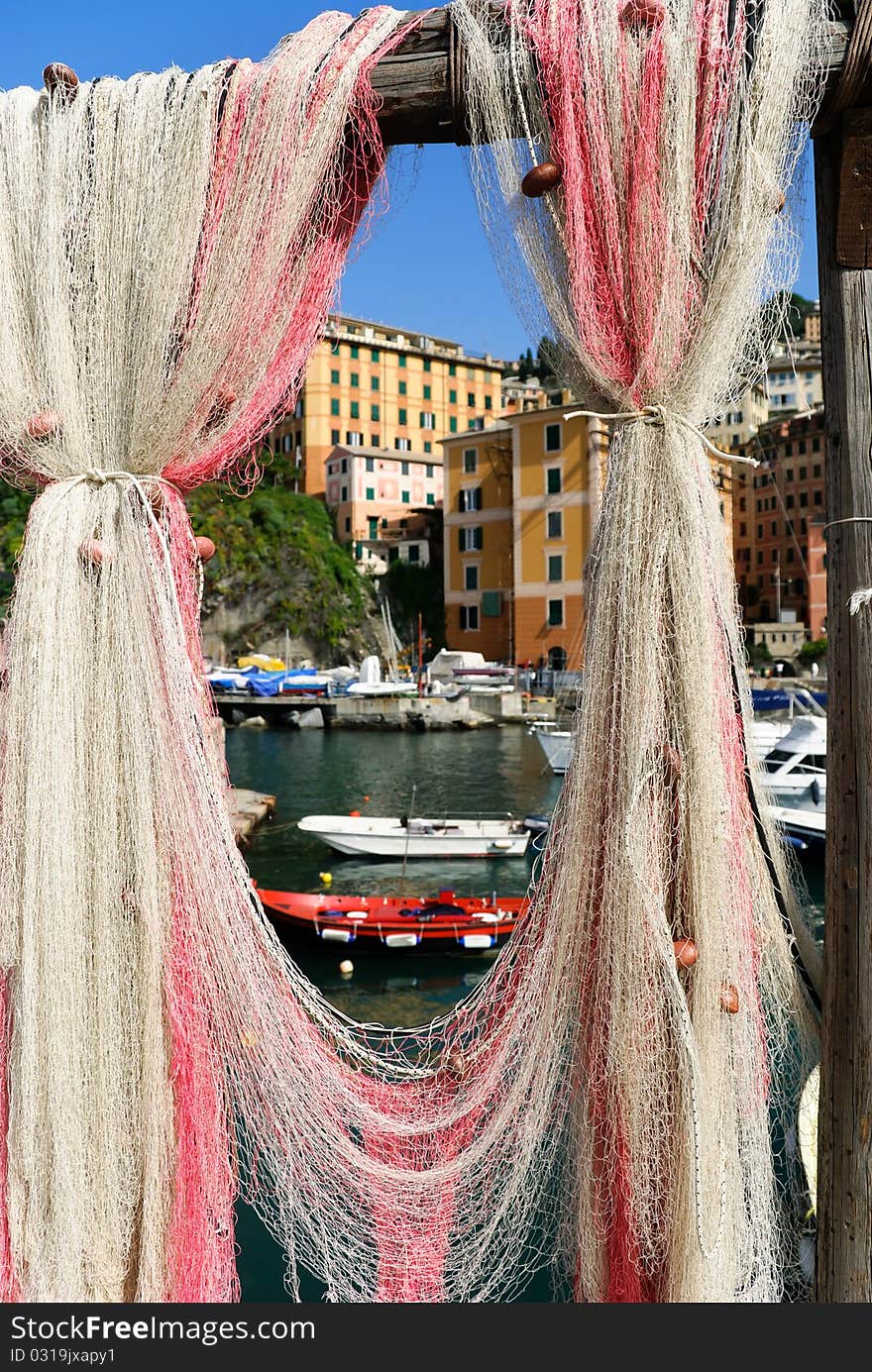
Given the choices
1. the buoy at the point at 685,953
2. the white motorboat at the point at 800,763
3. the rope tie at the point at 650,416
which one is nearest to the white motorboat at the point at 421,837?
the white motorboat at the point at 800,763

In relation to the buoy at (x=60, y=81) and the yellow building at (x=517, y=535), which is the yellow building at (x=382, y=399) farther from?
the buoy at (x=60, y=81)

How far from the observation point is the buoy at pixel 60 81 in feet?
7.79

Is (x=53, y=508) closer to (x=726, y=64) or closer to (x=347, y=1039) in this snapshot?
(x=347, y=1039)

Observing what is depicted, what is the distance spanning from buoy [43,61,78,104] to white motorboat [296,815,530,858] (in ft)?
51.7

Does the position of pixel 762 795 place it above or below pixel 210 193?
below

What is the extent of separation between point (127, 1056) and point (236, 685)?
144ft

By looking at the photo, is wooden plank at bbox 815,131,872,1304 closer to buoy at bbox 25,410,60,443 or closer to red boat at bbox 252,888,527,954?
buoy at bbox 25,410,60,443

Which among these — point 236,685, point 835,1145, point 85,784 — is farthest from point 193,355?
point 236,685

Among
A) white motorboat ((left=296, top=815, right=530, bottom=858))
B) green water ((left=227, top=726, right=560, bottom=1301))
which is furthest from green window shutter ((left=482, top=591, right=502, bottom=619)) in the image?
white motorboat ((left=296, top=815, right=530, bottom=858))

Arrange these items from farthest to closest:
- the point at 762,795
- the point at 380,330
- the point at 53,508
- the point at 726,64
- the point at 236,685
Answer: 1. the point at 380,330
2. the point at 236,685
3. the point at 762,795
4. the point at 53,508
5. the point at 726,64

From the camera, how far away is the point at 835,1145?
2.16m

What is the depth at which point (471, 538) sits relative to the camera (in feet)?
159

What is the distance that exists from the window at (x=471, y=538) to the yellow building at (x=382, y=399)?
12.0 metres

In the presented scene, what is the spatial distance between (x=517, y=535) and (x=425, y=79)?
39.3 m
